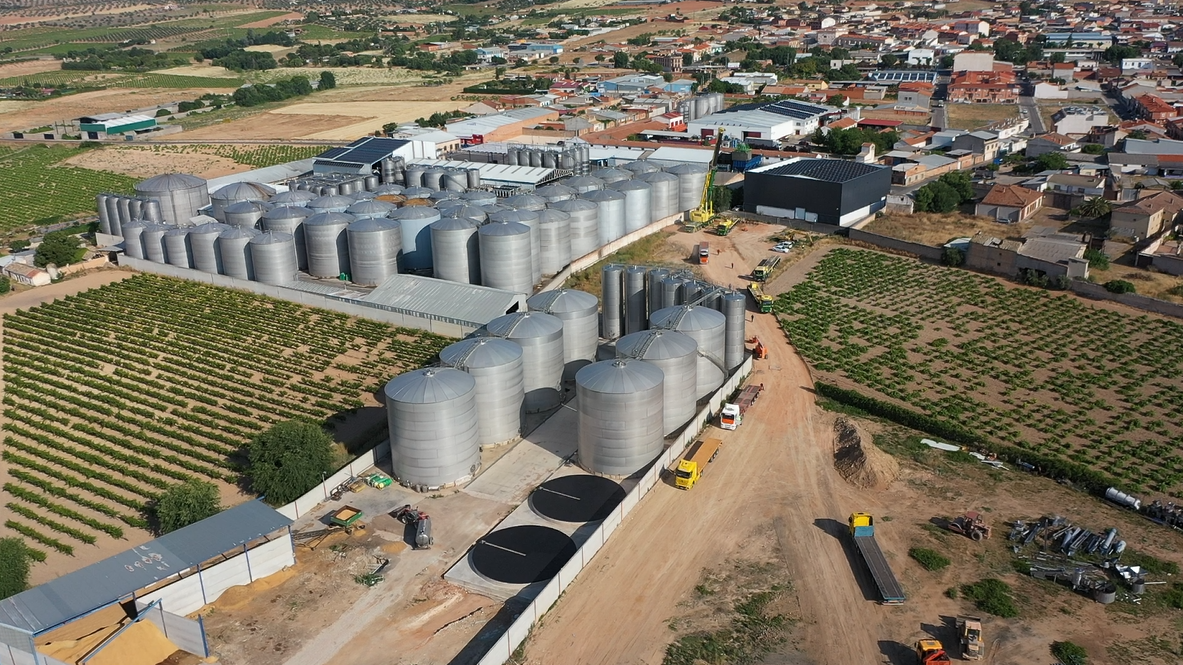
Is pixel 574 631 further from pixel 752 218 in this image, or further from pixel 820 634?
pixel 752 218

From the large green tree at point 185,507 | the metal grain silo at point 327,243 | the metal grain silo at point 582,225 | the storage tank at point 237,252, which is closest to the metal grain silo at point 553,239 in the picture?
→ the metal grain silo at point 582,225

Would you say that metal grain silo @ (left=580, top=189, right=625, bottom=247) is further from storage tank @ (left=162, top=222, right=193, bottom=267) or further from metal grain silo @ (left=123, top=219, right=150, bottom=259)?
metal grain silo @ (left=123, top=219, right=150, bottom=259)

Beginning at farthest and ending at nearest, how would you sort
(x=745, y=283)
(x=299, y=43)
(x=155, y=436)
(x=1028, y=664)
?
(x=299, y=43)
(x=745, y=283)
(x=155, y=436)
(x=1028, y=664)

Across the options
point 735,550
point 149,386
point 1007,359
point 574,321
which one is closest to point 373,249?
point 149,386

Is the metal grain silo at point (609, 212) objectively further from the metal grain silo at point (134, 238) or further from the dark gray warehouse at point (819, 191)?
the metal grain silo at point (134, 238)

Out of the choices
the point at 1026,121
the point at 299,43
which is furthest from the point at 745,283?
the point at 299,43

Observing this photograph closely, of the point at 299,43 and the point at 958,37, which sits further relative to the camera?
the point at 299,43

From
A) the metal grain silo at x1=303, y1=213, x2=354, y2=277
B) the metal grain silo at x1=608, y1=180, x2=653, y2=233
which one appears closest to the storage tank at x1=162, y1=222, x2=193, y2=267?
the metal grain silo at x1=303, y1=213, x2=354, y2=277
